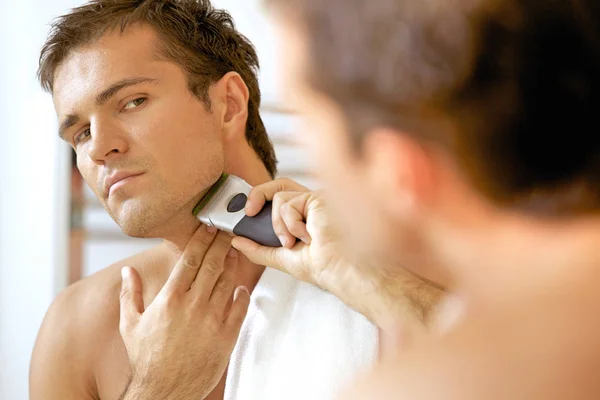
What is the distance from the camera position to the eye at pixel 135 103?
1151 mm

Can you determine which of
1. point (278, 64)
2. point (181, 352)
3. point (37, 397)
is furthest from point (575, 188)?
point (37, 397)

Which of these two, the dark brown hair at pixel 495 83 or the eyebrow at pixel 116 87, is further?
the eyebrow at pixel 116 87

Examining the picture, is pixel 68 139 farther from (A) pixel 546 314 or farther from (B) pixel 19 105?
(A) pixel 546 314

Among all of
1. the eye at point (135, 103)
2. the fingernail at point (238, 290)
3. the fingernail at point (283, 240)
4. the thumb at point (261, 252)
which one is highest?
the eye at point (135, 103)

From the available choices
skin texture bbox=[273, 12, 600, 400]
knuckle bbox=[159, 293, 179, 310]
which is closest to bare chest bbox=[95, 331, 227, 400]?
knuckle bbox=[159, 293, 179, 310]

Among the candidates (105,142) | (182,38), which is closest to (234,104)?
(182,38)

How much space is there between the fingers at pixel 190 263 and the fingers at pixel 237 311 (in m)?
0.08

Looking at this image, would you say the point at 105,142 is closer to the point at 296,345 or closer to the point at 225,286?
the point at 225,286

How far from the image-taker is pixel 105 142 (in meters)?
1.11

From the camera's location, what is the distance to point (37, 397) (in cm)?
136

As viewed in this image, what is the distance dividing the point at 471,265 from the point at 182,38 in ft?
3.21

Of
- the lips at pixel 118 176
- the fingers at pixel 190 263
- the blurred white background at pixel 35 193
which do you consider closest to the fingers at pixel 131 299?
the fingers at pixel 190 263

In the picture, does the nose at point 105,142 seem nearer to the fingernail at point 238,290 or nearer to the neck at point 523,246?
the fingernail at point 238,290

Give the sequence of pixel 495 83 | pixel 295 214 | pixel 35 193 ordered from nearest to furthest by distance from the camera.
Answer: pixel 495 83, pixel 295 214, pixel 35 193
